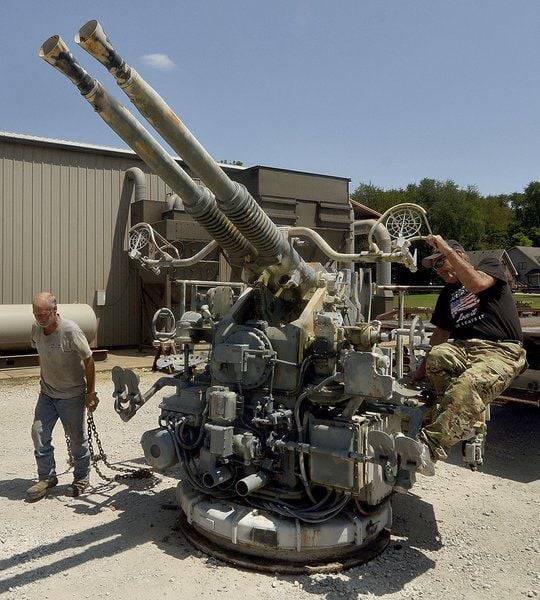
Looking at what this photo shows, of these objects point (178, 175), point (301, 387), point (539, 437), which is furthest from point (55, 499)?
point (539, 437)

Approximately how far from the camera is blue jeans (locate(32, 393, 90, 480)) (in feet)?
17.3

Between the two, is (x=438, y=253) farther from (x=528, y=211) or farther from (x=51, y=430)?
(x=528, y=211)

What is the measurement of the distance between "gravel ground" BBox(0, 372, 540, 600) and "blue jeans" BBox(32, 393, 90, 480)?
25cm

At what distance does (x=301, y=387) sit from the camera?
173 inches

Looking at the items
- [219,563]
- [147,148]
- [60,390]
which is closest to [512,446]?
[219,563]

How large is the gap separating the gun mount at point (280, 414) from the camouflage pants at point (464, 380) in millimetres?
199

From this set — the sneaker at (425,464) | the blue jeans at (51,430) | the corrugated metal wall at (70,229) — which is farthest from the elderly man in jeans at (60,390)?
the corrugated metal wall at (70,229)

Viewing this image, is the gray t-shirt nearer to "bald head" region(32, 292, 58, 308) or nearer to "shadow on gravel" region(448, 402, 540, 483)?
"bald head" region(32, 292, 58, 308)

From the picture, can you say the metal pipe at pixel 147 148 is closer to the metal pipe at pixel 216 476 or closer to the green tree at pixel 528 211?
the metal pipe at pixel 216 476

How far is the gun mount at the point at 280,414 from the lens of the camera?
3889 millimetres

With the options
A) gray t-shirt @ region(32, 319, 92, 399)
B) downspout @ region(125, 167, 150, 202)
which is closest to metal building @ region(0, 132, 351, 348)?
downspout @ region(125, 167, 150, 202)

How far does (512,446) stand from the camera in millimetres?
7207

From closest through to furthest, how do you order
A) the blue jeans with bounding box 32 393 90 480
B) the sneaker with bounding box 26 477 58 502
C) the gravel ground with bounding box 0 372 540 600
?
A: 1. the gravel ground with bounding box 0 372 540 600
2. the sneaker with bounding box 26 477 58 502
3. the blue jeans with bounding box 32 393 90 480

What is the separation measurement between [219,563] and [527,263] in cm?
5242
